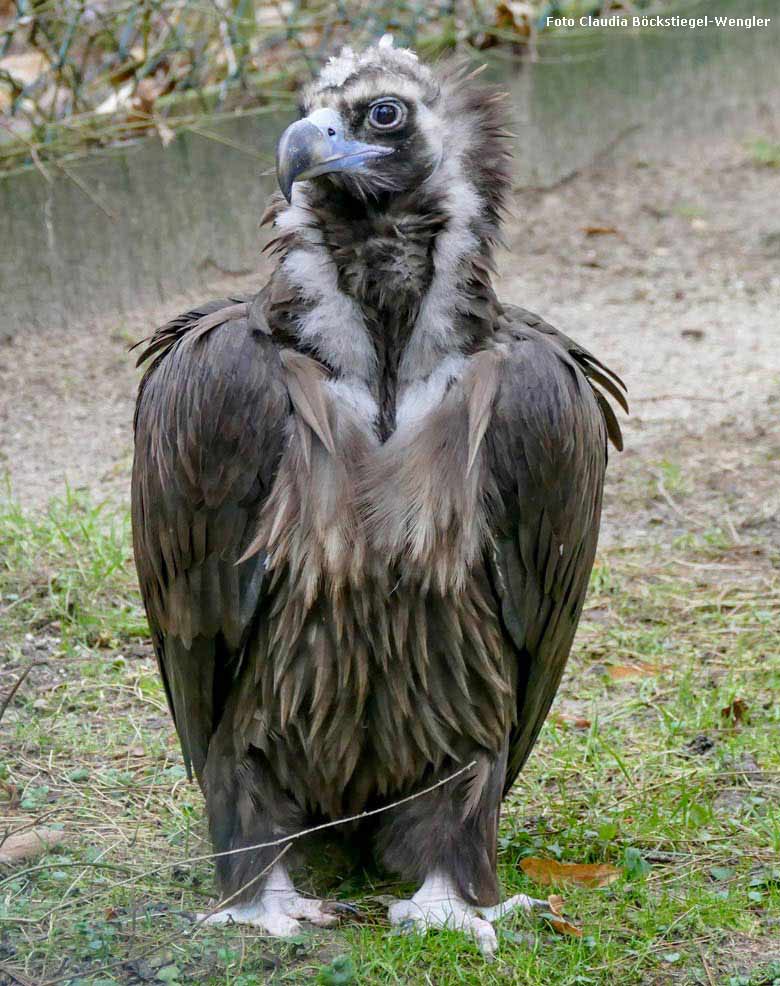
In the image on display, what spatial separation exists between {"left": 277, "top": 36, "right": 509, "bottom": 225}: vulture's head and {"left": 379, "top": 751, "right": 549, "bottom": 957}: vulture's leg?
4.44 ft

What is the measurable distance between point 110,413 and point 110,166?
4.87 ft

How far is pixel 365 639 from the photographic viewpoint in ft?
11.9

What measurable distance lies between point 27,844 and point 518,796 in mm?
1462

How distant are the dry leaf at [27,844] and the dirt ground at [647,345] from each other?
2.42 m

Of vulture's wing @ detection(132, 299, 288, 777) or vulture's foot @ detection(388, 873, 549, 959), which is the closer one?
vulture's wing @ detection(132, 299, 288, 777)

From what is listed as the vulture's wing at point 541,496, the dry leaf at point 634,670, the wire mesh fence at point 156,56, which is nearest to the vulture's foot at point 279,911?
the vulture's wing at point 541,496

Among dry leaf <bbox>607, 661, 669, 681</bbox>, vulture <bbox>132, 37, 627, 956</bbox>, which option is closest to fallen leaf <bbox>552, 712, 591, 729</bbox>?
dry leaf <bbox>607, 661, 669, 681</bbox>

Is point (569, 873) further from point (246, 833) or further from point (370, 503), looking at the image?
point (370, 503)

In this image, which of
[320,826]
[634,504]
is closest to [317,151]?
[320,826]

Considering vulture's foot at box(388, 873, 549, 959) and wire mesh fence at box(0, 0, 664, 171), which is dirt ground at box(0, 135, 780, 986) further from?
wire mesh fence at box(0, 0, 664, 171)

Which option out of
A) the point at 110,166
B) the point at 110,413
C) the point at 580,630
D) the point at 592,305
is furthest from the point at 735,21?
the point at 580,630

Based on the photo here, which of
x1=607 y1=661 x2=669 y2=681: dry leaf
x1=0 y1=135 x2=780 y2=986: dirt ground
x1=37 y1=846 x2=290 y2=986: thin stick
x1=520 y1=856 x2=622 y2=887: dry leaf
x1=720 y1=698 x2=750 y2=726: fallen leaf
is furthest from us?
x1=607 y1=661 x2=669 y2=681: dry leaf

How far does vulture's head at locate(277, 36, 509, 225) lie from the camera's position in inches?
142

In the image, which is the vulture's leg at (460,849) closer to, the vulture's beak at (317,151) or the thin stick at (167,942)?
the thin stick at (167,942)
